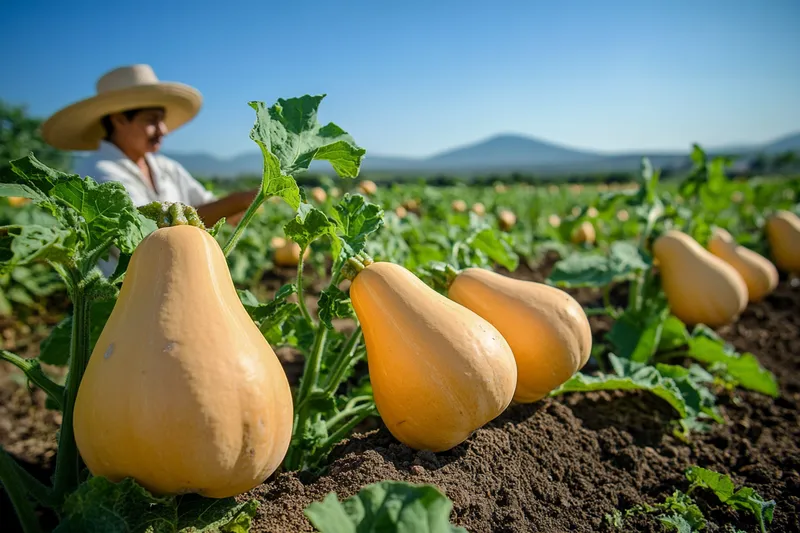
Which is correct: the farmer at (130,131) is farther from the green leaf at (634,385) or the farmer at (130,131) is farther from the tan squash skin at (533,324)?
the green leaf at (634,385)

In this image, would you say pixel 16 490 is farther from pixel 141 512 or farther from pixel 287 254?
pixel 287 254

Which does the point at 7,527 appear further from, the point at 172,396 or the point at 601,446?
the point at 601,446

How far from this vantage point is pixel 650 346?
354 centimetres

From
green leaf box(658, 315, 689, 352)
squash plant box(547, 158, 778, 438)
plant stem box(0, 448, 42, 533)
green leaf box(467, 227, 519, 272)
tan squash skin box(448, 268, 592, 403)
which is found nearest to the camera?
plant stem box(0, 448, 42, 533)

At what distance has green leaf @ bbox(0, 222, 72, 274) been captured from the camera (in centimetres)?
134

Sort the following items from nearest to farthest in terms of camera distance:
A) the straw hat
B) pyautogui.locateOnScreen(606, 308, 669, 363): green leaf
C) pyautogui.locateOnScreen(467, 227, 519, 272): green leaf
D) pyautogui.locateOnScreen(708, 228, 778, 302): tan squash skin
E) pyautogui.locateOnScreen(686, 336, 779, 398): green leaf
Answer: pyautogui.locateOnScreen(467, 227, 519, 272): green leaf → pyautogui.locateOnScreen(686, 336, 779, 398): green leaf → pyautogui.locateOnScreen(606, 308, 669, 363): green leaf → the straw hat → pyautogui.locateOnScreen(708, 228, 778, 302): tan squash skin

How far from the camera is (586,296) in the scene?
6.05 metres

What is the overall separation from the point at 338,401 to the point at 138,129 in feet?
8.99

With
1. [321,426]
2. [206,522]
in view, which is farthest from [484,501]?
[206,522]

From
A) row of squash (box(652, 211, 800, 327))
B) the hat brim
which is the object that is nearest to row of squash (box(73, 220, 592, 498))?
the hat brim

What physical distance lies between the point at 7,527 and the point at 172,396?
5.02 feet

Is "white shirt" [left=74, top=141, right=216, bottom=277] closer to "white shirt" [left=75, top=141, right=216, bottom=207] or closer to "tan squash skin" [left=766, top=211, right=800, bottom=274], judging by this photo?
"white shirt" [left=75, top=141, right=216, bottom=207]

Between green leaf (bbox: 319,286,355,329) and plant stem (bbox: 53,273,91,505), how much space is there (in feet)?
2.50

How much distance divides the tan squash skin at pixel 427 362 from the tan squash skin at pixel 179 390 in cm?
50
